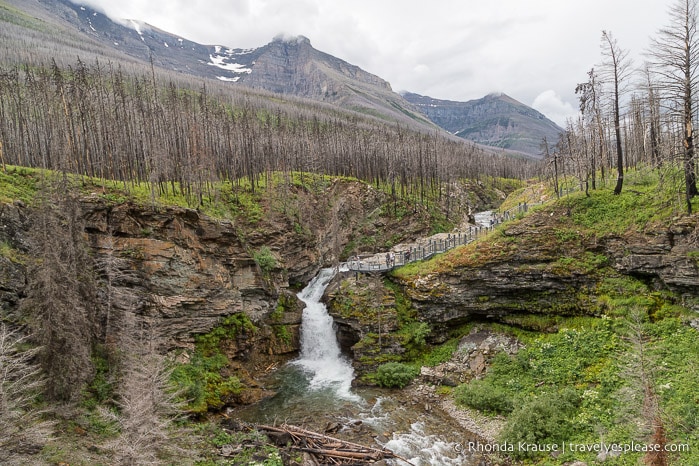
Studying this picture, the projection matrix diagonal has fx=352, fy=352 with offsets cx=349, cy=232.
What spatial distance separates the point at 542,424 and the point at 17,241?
36.4m

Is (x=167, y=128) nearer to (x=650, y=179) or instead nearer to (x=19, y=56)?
(x=650, y=179)

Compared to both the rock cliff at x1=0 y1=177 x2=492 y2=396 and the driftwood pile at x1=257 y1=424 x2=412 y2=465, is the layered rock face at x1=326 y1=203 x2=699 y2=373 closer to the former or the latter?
the rock cliff at x1=0 y1=177 x2=492 y2=396

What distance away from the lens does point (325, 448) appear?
22750 millimetres

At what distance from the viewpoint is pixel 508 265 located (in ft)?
108

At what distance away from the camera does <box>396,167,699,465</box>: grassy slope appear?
61.4 feet

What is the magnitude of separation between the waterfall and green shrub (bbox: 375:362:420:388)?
3091 millimetres

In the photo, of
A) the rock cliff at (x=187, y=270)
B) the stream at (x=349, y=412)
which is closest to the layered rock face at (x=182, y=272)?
the rock cliff at (x=187, y=270)

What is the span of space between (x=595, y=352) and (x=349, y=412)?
1925 centimetres

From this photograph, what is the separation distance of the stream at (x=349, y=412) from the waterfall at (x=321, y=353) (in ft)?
0.30

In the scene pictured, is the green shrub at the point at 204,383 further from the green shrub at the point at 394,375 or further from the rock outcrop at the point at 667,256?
the rock outcrop at the point at 667,256

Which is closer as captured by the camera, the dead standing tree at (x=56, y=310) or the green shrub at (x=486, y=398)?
the dead standing tree at (x=56, y=310)

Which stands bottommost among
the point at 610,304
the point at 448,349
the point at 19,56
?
the point at 448,349

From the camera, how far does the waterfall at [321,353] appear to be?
34219mm

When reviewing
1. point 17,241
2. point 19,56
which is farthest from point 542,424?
point 19,56
